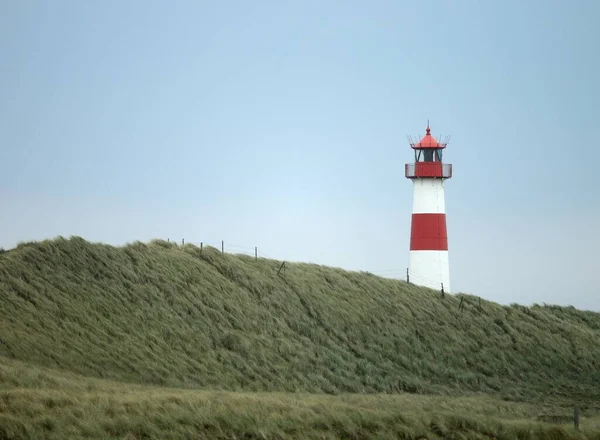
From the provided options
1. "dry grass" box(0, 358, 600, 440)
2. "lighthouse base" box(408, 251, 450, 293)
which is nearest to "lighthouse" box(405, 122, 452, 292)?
"lighthouse base" box(408, 251, 450, 293)

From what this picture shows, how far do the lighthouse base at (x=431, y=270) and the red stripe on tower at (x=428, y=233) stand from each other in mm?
267

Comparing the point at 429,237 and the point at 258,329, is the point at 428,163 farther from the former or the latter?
the point at 258,329

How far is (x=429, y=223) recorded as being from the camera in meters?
47.8

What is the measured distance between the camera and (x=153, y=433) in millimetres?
18891

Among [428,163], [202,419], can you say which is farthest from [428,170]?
[202,419]

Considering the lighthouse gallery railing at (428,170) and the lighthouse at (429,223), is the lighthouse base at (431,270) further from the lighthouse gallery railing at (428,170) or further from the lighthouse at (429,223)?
the lighthouse gallery railing at (428,170)

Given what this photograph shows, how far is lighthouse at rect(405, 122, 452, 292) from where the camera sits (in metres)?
47.3

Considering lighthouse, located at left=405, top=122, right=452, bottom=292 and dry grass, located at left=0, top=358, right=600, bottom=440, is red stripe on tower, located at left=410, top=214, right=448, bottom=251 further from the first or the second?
dry grass, located at left=0, top=358, right=600, bottom=440

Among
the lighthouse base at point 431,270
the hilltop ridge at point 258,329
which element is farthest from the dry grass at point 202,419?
the lighthouse base at point 431,270

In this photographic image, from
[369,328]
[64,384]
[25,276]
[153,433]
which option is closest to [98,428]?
[153,433]

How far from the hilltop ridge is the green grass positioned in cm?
7

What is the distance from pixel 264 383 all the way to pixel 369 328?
9.21 m

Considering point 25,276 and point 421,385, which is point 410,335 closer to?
point 421,385

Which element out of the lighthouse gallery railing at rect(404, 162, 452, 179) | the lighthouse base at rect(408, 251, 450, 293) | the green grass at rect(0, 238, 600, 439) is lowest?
the green grass at rect(0, 238, 600, 439)
